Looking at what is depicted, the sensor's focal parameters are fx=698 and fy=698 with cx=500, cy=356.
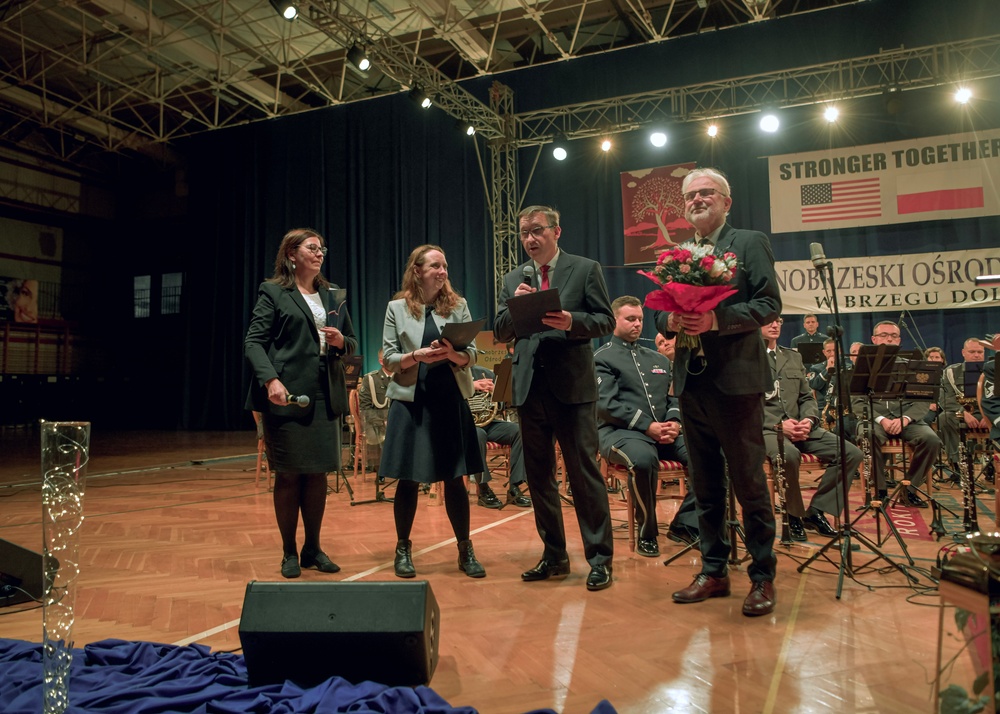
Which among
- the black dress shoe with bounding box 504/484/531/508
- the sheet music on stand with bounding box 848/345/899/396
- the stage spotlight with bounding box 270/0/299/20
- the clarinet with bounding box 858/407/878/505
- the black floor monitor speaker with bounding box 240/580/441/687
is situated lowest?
the black dress shoe with bounding box 504/484/531/508

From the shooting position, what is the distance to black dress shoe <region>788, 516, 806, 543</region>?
13.0ft

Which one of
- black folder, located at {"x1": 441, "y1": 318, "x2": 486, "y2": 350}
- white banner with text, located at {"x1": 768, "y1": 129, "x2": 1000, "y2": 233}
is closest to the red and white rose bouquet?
black folder, located at {"x1": 441, "y1": 318, "x2": 486, "y2": 350}

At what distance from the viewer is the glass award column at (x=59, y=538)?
5.30 ft

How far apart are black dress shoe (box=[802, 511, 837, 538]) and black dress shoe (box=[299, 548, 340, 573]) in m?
2.78

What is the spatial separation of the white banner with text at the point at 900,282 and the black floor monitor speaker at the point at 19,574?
8.42 m

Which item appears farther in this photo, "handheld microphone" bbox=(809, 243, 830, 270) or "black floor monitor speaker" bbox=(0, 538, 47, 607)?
"handheld microphone" bbox=(809, 243, 830, 270)

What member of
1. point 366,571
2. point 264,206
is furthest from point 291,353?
point 264,206

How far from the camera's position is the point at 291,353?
326 centimetres

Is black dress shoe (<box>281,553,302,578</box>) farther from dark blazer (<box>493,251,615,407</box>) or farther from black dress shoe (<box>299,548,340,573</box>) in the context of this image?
dark blazer (<box>493,251,615,407</box>)

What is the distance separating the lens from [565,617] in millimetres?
2629

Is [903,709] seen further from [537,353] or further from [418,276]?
[418,276]

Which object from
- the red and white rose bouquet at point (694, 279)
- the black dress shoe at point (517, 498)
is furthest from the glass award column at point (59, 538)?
the black dress shoe at point (517, 498)

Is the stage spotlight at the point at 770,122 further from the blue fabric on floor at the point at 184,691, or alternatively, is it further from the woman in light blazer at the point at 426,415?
the blue fabric on floor at the point at 184,691

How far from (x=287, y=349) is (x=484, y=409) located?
2919 millimetres
